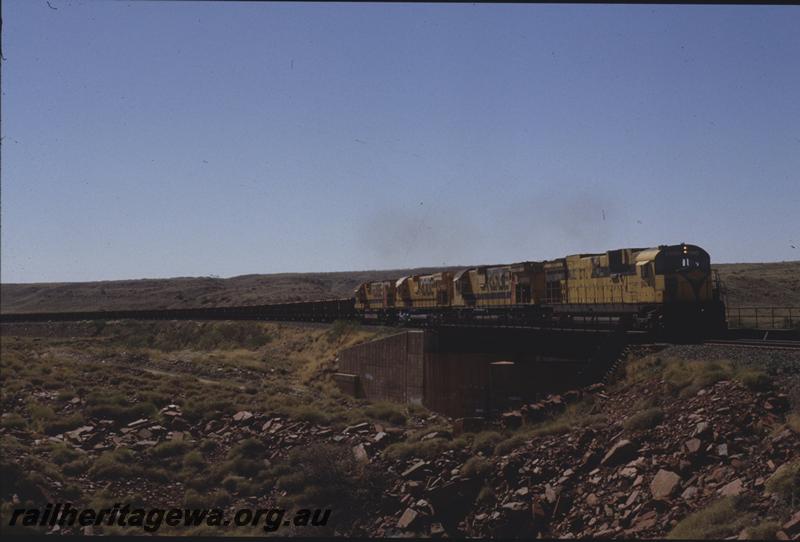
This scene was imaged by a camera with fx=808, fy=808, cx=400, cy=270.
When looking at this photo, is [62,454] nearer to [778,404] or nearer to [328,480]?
[328,480]

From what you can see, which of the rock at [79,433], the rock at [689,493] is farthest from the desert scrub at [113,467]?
the rock at [689,493]

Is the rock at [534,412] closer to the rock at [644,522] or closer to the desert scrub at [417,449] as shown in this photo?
the desert scrub at [417,449]

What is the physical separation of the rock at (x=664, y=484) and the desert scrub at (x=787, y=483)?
1.74 m

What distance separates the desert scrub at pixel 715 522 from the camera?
13.2m

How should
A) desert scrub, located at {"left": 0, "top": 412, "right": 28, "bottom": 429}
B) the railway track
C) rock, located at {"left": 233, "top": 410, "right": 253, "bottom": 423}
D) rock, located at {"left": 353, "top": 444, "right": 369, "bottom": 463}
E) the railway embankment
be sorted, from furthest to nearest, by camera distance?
rock, located at {"left": 233, "top": 410, "right": 253, "bottom": 423} < desert scrub, located at {"left": 0, "top": 412, "right": 28, "bottom": 429} < the railway track < rock, located at {"left": 353, "top": 444, "right": 369, "bottom": 463} < the railway embankment

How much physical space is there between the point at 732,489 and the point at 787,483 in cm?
105

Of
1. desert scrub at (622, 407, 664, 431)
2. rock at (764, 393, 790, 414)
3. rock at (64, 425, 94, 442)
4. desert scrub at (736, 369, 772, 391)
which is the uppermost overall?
desert scrub at (736, 369, 772, 391)

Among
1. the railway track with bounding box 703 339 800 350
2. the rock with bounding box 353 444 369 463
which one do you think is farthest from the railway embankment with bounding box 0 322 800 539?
the railway track with bounding box 703 339 800 350

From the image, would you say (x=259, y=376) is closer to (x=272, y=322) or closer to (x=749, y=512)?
(x=272, y=322)

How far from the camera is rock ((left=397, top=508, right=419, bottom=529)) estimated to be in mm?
17750

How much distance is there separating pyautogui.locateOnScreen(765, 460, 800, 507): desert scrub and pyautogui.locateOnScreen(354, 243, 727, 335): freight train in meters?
12.9

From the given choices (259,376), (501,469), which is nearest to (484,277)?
(259,376)

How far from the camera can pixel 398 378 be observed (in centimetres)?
3434

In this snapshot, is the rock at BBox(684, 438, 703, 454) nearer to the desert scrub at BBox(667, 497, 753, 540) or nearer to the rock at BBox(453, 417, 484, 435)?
the desert scrub at BBox(667, 497, 753, 540)
